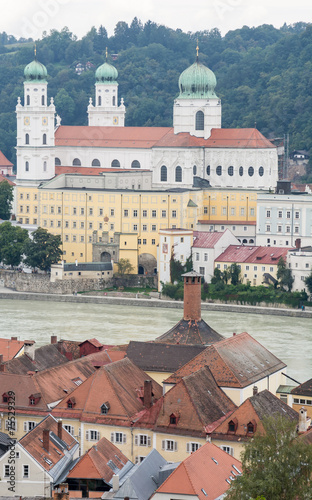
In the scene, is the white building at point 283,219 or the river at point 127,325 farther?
Answer: the white building at point 283,219

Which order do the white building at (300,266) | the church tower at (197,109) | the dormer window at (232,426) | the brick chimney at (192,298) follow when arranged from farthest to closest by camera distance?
the church tower at (197,109)
the white building at (300,266)
the brick chimney at (192,298)
the dormer window at (232,426)

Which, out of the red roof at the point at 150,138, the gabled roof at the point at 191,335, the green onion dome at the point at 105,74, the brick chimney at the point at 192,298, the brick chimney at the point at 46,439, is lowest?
the brick chimney at the point at 46,439

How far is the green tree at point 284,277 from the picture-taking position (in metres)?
59.3

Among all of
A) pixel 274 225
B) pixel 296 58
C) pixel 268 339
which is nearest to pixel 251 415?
pixel 268 339

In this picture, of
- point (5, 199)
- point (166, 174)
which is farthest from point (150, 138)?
point (5, 199)

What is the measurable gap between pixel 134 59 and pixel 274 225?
47574 millimetres

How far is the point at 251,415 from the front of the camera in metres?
30.5

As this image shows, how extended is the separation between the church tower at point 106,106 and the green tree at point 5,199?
30.3ft

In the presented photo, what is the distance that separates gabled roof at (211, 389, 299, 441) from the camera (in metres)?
30.2

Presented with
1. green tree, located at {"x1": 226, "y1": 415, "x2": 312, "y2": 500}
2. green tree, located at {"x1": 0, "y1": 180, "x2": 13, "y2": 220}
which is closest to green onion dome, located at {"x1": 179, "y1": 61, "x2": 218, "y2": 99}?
green tree, located at {"x1": 0, "y1": 180, "x2": 13, "y2": 220}

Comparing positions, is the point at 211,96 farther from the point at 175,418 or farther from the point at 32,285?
the point at 175,418

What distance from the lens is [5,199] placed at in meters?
73.6

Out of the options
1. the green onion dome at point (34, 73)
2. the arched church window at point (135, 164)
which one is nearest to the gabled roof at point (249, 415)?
the arched church window at point (135, 164)

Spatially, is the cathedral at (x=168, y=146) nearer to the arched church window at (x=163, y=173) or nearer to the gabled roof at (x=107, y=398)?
the arched church window at (x=163, y=173)
